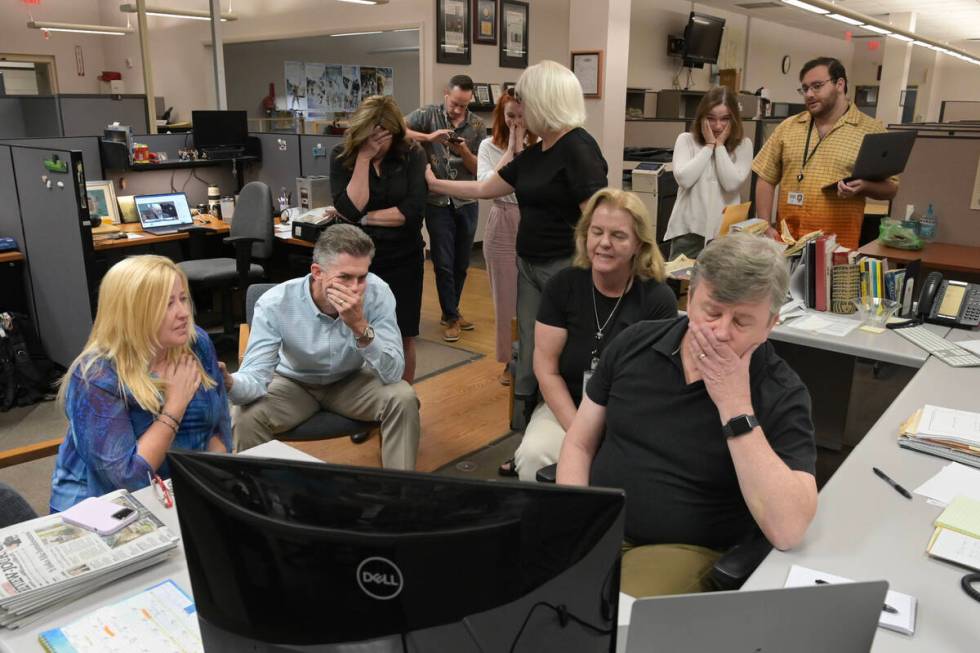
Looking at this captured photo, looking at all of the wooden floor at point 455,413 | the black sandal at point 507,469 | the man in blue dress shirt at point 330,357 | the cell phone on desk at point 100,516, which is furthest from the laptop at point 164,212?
the cell phone on desk at point 100,516

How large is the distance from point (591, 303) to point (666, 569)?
940 mm

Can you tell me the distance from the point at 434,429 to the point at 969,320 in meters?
2.16

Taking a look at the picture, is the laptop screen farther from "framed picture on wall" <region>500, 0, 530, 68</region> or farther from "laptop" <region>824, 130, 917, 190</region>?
"laptop" <region>824, 130, 917, 190</region>

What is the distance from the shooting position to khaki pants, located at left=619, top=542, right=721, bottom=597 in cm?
142

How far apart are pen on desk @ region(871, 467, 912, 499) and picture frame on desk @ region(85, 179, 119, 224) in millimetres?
4304

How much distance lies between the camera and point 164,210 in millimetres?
4688

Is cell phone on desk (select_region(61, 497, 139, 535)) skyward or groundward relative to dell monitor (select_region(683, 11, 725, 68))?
groundward

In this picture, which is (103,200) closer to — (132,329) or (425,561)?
(132,329)

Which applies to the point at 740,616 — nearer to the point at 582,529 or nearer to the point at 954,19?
the point at 582,529

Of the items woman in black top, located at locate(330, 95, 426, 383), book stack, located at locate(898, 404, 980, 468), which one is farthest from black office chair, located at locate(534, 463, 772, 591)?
woman in black top, located at locate(330, 95, 426, 383)

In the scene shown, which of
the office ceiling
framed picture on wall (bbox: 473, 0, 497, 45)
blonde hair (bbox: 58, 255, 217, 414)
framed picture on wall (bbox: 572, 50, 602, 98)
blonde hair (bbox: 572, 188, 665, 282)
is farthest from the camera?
the office ceiling

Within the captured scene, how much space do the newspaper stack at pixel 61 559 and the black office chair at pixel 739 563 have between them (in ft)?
2.34

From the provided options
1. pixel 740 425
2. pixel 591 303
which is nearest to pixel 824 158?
pixel 591 303

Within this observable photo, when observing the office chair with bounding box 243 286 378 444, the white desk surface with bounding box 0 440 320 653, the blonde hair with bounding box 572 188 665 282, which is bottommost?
the office chair with bounding box 243 286 378 444
